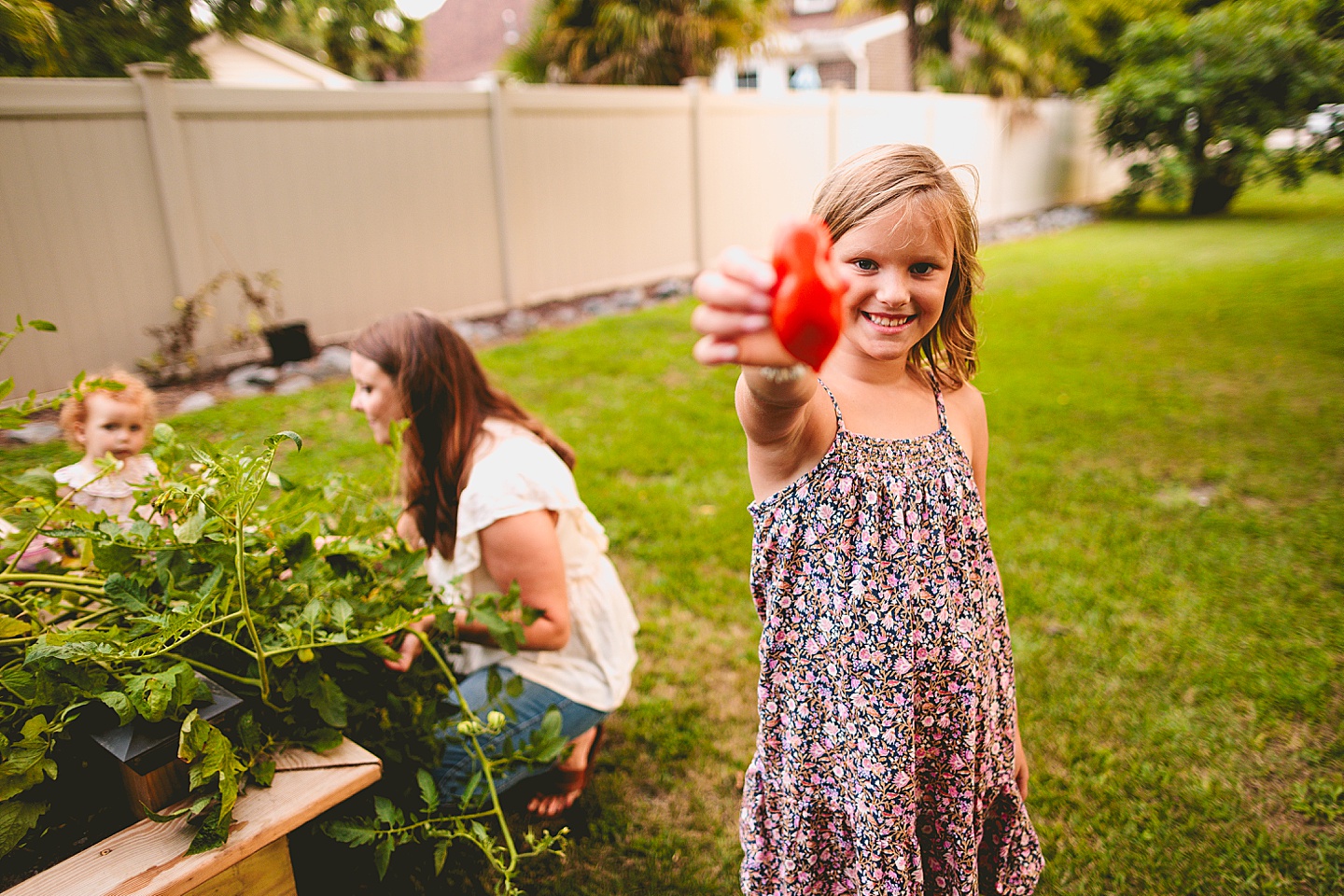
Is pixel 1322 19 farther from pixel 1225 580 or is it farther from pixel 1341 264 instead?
pixel 1341 264

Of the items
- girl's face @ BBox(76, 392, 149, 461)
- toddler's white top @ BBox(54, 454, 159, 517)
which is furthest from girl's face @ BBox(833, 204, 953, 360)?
girl's face @ BBox(76, 392, 149, 461)

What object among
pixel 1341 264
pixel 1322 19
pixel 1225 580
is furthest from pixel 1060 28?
pixel 1225 580

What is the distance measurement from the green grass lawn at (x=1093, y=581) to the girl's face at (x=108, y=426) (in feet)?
3.75

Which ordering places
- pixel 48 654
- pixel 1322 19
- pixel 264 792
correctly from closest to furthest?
1. pixel 48 654
2. pixel 264 792
3. pixel 1322 19

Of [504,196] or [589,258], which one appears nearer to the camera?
[504,196]

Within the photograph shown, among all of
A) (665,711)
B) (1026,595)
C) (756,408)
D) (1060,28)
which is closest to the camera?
(756,408)

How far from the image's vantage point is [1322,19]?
4527mm

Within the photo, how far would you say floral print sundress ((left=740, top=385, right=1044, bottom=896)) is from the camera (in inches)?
53.9

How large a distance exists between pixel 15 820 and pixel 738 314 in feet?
4.05

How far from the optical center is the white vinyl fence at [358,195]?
5430 millimetres

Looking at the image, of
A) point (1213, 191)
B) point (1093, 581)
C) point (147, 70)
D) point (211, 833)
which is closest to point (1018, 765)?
point (211, 833)

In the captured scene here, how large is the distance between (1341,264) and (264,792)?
11710 millimetres

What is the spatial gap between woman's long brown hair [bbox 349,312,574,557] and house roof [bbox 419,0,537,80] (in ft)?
93.0

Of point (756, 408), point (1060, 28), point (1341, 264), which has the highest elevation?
point (1060, 28)
